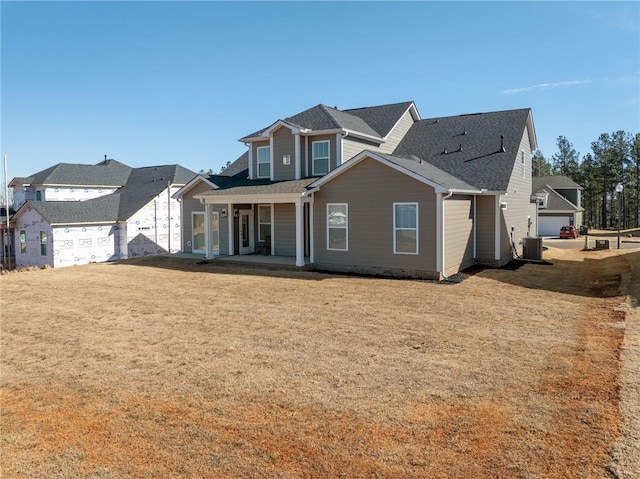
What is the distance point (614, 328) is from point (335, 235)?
9.56 metres

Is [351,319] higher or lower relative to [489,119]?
lower

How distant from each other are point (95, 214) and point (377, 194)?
22.1 metres

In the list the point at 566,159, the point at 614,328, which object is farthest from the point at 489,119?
the point at 566,159

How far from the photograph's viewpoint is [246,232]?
20766mm

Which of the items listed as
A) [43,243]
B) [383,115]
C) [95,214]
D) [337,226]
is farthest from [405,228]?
[43,243]

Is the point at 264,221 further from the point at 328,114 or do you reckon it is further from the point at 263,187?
the point at 328,114

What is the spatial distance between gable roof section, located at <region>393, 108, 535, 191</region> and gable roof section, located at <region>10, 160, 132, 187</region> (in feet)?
84.6

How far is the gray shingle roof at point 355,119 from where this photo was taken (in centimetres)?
1969

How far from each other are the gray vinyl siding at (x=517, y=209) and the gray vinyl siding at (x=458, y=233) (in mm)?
1590

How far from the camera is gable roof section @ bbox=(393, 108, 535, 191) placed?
18000 mm

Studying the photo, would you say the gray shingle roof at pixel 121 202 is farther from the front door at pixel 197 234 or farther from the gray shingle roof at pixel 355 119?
the gray shingle roof at pixel 355 119

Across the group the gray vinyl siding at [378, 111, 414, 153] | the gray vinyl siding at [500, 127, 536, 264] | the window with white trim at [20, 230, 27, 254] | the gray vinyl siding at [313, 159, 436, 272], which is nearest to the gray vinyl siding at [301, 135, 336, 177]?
the gray vinyl siding at [313, 159, 436, 272]

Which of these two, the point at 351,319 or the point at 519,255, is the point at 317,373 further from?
the point at 519,255

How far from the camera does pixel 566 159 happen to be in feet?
230
